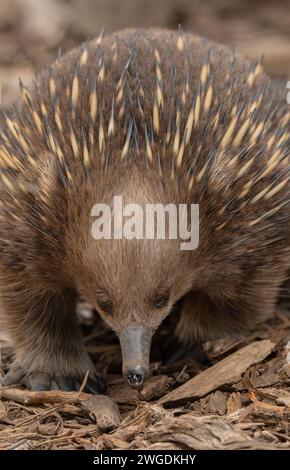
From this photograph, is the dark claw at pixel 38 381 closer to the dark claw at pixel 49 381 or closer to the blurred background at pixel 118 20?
the dark claw at pixel 49 381

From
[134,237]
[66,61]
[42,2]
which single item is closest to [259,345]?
[134,237]

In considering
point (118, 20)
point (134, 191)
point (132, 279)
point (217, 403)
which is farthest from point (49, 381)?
point (118, 20)

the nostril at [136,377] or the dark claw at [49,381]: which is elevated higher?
the nostril at [136,377]

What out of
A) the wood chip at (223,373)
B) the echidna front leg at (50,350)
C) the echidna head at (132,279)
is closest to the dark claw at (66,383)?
the echidna front leg at (50,350)

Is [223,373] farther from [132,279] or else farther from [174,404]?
[132,279]

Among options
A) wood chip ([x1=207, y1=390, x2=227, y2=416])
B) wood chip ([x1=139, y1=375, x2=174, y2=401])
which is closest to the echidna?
wood chip ([x1=139, y1=375, x2=174, y2=401])
